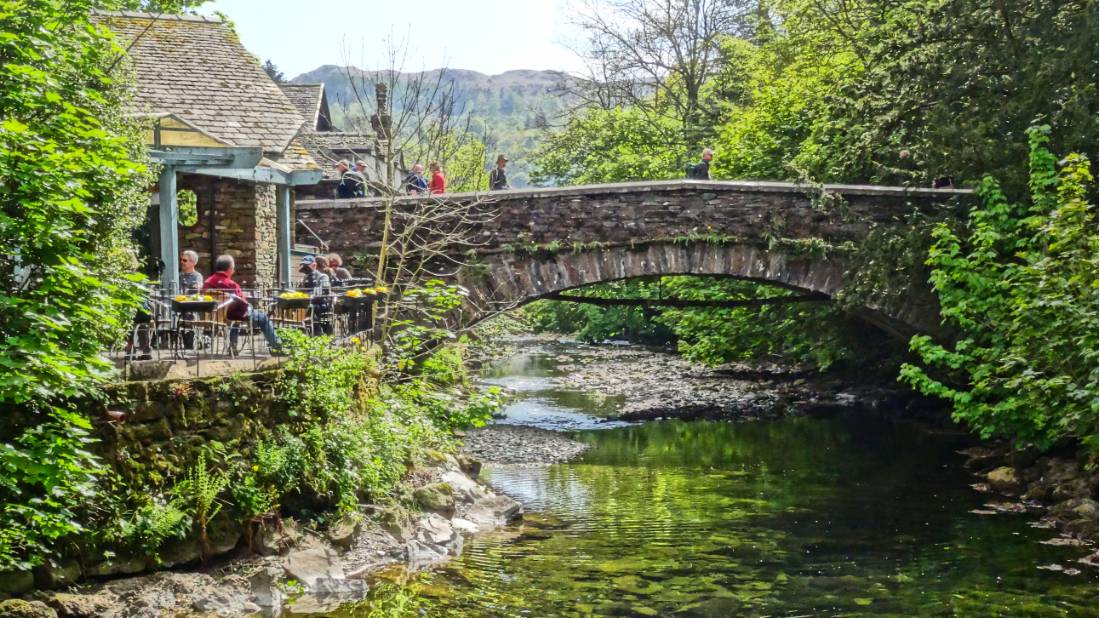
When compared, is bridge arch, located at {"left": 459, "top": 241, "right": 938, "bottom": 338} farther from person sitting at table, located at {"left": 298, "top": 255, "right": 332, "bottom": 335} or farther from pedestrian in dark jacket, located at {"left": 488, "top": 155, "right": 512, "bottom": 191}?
person sitting at table, located at {"left": 298, "top": 255, "right": 332, "bottom": 335}

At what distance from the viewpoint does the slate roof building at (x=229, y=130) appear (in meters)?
17.7

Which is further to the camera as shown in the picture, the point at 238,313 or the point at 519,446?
the point at 519,446

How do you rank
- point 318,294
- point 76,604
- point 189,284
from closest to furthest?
point 76,604
point 189,284
point 318,294

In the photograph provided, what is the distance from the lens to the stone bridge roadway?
19.3 metres

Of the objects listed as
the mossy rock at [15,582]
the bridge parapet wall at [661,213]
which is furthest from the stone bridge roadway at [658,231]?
the mossy rock at [15,582]

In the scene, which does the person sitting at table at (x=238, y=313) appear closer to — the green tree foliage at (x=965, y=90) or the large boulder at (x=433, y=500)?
the large boulder at (x=433, y=500)

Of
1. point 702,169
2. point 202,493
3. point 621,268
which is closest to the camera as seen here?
point 202,493

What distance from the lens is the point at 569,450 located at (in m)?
19.8

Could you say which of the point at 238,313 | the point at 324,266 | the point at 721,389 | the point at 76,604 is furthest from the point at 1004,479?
the point at 76,604

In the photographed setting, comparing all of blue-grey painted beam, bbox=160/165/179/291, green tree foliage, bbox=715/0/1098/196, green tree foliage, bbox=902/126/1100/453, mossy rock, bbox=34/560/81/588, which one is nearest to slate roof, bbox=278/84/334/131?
green tree foliage, bbox=715/0/1098/196

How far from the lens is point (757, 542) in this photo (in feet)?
45.1

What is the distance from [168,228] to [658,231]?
741 cm

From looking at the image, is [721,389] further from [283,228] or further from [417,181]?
[283,228]

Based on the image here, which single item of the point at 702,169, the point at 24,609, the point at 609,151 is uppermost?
the point at 609,151
